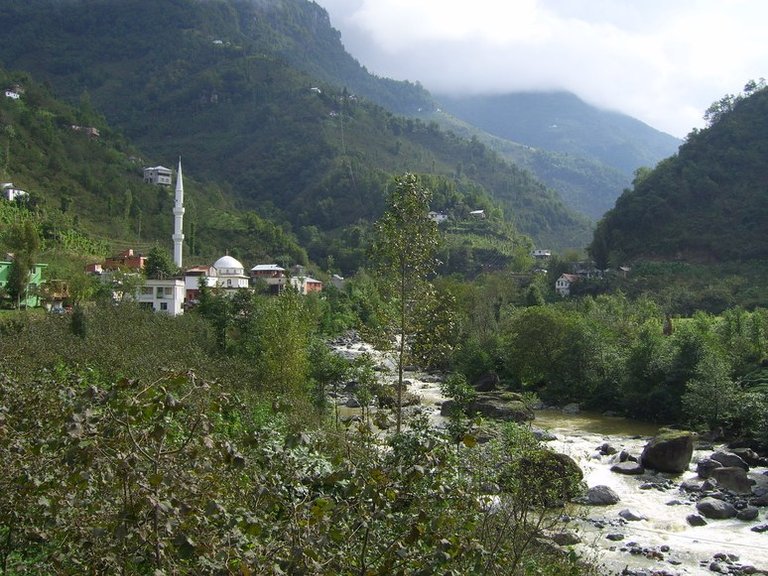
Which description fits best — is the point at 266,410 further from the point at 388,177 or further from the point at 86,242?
the point at 388,177

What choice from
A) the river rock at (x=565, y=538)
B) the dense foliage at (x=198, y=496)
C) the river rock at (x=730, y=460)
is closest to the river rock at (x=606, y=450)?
the river rock at (x=730, y=460)

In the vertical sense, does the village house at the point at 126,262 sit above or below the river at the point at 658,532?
above

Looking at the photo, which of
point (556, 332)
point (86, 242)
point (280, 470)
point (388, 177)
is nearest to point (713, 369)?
point (556, 332)

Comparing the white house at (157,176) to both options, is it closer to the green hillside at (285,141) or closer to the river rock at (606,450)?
the green hillside at (285,141)

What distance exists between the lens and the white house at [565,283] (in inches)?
3064

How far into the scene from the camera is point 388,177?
138 metres

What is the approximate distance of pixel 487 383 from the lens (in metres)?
41.8

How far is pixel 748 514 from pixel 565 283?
203 ft

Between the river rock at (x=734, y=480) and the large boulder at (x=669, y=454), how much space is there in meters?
1.65

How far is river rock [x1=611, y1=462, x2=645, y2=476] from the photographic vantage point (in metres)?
23.3

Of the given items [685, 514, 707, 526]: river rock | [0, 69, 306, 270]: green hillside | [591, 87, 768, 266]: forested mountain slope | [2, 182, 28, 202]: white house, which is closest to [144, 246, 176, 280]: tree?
[0, 69, 306, 270]: green hillside

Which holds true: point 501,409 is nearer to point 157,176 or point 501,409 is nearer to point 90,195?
point 90,195

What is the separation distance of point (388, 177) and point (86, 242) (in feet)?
262

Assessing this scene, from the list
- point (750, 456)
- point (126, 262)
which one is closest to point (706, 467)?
point (750, 456)
